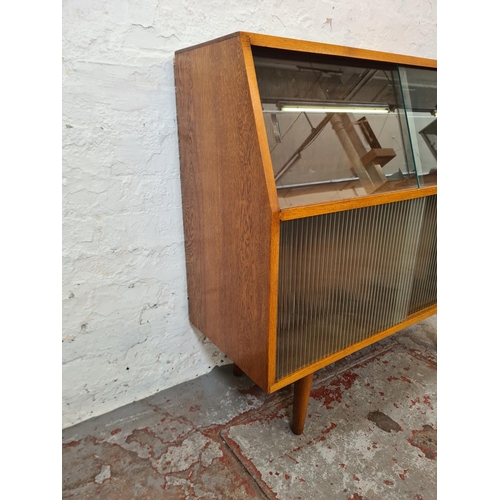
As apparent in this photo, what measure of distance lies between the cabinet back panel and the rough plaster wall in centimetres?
55

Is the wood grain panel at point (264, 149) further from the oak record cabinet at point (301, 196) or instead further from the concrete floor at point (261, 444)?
the concrete floor at point (261, 444)

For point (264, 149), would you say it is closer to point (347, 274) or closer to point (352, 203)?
point (352, 203)

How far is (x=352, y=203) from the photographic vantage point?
1136 millimetres

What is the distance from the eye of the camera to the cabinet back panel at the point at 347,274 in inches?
44.6

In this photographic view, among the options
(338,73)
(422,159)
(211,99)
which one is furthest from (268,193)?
(422,159)

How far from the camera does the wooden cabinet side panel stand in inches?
41.0

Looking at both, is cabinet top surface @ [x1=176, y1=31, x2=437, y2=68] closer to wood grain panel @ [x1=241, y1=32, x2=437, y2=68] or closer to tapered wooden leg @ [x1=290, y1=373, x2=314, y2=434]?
wood grain panel @ [x1=241, y1=32, x2=437, y2=68]

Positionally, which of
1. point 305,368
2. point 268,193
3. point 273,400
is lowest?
point 273,400

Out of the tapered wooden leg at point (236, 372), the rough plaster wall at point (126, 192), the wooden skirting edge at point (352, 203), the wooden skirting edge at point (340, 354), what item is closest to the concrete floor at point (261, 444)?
the tapered wooden leg at point (236, 372)

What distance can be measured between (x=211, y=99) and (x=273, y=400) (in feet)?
A: 3.71

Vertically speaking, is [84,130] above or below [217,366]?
above

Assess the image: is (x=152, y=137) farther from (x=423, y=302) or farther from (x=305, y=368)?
(x=423, y=302)

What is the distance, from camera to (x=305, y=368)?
126cm

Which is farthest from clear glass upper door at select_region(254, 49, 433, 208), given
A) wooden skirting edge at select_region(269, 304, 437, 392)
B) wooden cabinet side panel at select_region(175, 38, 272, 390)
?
wooden skirting edge at select_region(269, 304, 437, 392)
